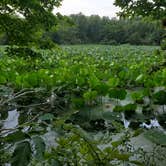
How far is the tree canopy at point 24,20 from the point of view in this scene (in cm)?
417

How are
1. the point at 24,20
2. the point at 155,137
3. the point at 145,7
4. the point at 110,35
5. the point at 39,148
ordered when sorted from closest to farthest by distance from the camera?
the point at 39,148
the point at 155,137
the point at 145,7
the point at 24,20
the point at 110,35

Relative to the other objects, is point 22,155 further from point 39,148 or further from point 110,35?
point 110,35

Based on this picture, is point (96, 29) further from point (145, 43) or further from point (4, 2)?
point (4, 2)

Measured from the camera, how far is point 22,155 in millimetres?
1000

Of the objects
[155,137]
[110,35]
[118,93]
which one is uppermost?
[155,137]

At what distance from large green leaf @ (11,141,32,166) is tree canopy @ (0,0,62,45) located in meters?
3.13

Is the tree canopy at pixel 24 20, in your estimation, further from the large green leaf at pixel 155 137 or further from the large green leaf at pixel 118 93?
the large green leaf at pixel 155 137

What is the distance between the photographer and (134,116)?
2170 mm

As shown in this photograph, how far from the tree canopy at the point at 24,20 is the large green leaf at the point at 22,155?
313cm

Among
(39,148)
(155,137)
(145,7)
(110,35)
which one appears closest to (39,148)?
(39,148)

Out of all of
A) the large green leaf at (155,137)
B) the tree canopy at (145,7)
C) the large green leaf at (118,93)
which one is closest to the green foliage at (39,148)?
the large green leaf at (155,137)

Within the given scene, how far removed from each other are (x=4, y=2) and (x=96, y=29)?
194 ft

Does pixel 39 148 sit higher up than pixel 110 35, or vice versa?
pixel 39 148

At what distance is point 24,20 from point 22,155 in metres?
3.63
